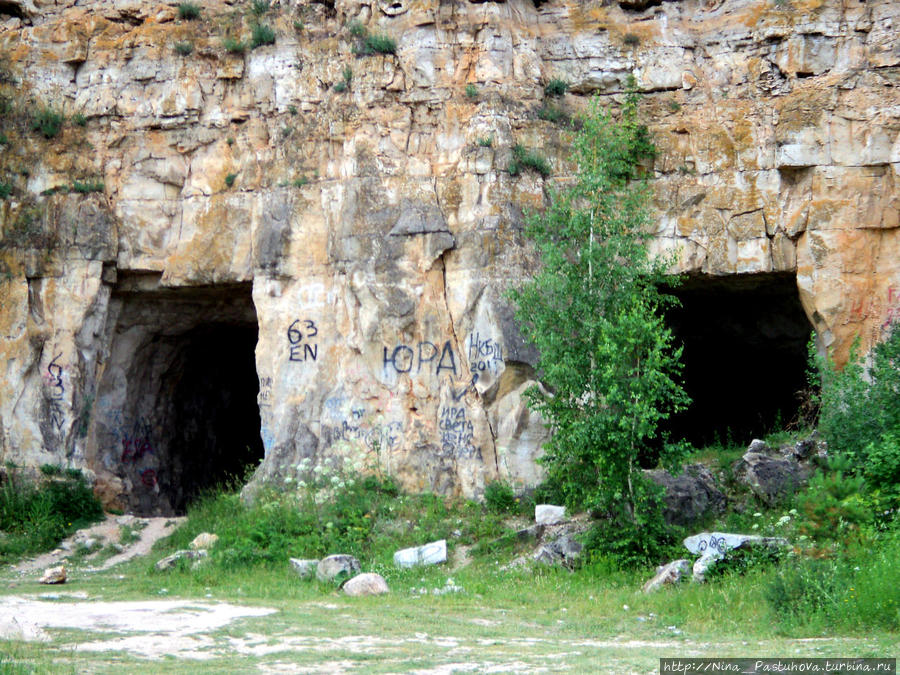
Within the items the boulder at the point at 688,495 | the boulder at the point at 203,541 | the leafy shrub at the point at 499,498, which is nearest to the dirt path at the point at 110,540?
the boulder at the point at 203,541

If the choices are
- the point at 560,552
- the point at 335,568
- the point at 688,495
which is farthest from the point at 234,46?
the point at 688,495

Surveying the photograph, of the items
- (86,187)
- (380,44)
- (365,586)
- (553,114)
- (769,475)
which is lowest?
(365,586)

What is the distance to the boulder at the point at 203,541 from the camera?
13.5 meters

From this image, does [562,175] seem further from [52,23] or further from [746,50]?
[52,23]

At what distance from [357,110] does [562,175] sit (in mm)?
3265

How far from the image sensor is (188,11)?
16.5 metres

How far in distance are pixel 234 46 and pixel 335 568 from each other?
8743mm

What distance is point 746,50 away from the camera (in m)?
15.3

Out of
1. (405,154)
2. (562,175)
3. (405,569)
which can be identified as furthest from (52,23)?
(405,569)

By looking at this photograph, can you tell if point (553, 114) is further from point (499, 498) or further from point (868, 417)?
point (868, 417)

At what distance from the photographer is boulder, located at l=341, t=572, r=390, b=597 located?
10961 millimetres

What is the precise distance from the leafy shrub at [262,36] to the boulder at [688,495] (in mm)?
8834

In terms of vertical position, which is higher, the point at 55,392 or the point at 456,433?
the point at 55,392

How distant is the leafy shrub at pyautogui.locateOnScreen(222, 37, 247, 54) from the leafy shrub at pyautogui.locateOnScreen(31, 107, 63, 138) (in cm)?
294
